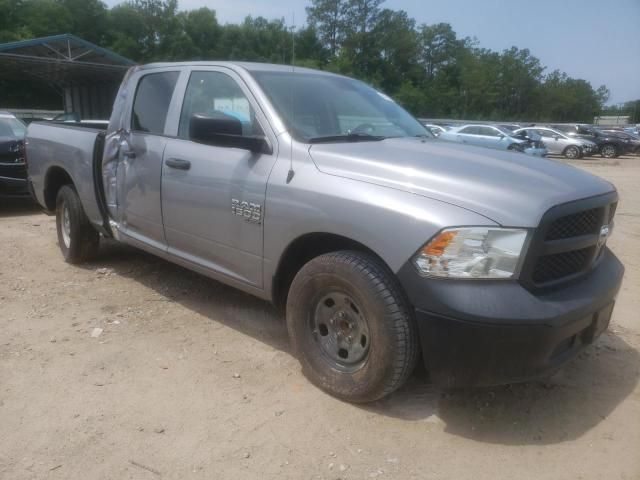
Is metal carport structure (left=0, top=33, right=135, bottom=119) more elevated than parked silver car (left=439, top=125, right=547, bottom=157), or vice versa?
metal carport structure (left=0, top=33, right=135, bottom=119)

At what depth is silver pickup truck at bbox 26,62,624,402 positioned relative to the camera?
2428 millimetres

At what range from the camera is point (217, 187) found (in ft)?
11.3

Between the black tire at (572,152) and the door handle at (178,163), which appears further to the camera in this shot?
the black tire at (572,152)

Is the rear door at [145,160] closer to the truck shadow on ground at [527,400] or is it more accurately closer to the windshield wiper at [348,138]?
the truck shadow on ground at [527,400]

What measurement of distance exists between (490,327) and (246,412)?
137cm

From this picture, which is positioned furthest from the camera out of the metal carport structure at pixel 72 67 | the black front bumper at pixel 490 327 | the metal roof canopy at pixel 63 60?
the metal carport structure at pixel 72 67

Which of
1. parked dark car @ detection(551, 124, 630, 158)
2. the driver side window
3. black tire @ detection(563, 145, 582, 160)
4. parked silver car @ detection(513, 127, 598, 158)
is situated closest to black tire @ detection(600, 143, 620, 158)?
parked dark car @ detection(551, 124, 630, 158)

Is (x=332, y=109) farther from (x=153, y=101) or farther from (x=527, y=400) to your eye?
(x=527, y=400)

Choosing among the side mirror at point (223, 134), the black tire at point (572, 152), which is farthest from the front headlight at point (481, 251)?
the black tire at point (572, 152)

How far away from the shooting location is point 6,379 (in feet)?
10.6

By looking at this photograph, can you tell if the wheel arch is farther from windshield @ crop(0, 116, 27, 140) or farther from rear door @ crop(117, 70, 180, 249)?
windshield @ crop(0, 116, 27, 140)

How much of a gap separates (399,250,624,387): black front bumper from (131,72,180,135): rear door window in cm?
249

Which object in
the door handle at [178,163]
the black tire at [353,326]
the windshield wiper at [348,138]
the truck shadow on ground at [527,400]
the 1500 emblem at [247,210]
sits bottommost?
the truck shadow on ground at [527,400]

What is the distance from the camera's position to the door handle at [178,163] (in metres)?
3.67
